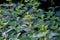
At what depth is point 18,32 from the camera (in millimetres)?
2656

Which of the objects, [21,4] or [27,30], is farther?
[21,4]

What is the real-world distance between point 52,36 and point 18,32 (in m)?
0.45

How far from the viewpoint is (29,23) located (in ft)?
8.75

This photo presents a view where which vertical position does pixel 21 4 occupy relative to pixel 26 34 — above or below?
above

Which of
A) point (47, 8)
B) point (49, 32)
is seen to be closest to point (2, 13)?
point (47, 8)

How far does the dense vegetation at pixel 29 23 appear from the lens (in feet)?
8.20

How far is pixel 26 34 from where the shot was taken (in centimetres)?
262

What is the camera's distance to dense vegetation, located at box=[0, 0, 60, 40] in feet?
8.20

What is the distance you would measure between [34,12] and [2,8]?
24.0 inches

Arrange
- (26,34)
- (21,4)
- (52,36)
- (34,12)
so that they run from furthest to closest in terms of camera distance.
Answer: (21,4) → (34,12) → (26,34) → (52,36)

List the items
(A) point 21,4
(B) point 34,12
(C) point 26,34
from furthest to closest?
(A) point 21,4
(B) point 34,12
(C) point 26,34

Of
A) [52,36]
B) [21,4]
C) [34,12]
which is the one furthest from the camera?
[21,4]

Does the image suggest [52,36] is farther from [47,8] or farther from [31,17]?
[47,8]

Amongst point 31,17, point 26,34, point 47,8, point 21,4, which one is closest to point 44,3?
point 47,8
